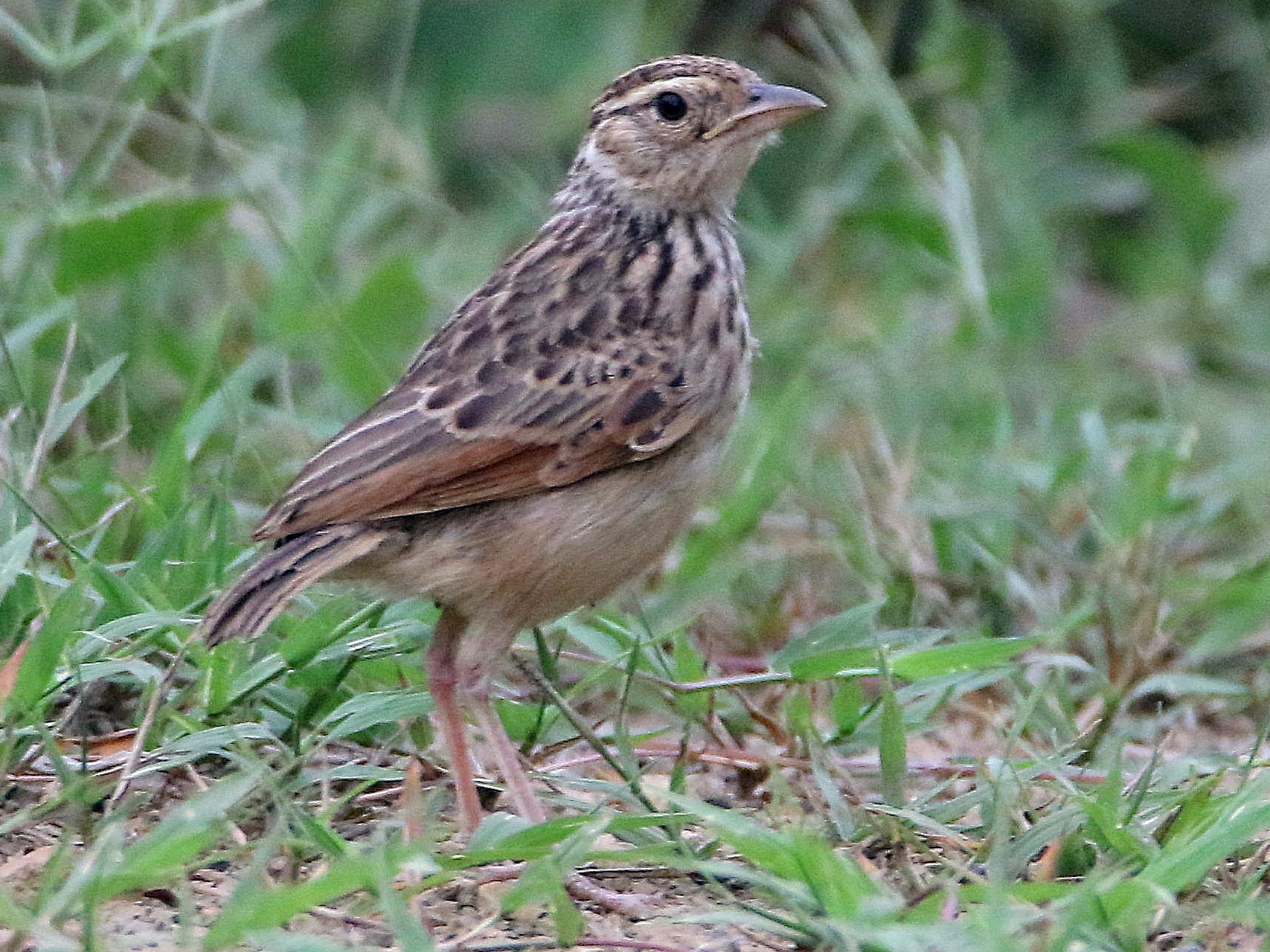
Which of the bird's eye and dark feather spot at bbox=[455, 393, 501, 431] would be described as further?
the bird's eye

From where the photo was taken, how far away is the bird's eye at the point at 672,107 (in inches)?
219

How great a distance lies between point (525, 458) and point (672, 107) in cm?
124

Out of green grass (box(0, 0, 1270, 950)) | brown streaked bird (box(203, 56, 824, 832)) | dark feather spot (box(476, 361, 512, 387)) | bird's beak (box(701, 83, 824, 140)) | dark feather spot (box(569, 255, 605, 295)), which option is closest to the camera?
green grass (box(0, 0, 1270, 950))

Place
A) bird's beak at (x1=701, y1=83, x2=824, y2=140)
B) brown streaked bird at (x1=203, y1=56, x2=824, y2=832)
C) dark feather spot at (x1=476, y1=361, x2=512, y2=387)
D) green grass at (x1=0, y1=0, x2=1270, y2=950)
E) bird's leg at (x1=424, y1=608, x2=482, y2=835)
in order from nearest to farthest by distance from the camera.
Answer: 1. green grass at (x1=0, y1=0, x2=1270, y2=950)
2. bird's leg at (x1=424, y1=608, x2=482, y2=835)
3. brown streaked bird at (x1=203, y1=56, x2=824, y2=832)
4. dark feather spot at (x1=476, y1=361, x2=512, y2=387)
5. bird's beak at (x1=701, y1=83, x2=824, y2=140)

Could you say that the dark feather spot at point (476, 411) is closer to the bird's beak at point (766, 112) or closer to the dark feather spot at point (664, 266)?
the dark feather spot at point (664, 266)

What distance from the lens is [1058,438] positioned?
7.39 metres

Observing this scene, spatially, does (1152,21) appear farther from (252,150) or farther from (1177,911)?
(1177,911)

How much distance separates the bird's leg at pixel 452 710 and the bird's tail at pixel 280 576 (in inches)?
12.8

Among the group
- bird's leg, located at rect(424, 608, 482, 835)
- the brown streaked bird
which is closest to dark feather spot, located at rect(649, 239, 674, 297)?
the brown streaked bird

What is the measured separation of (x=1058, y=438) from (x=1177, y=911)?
3.80 meters

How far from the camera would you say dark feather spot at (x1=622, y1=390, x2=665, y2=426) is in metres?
4.93

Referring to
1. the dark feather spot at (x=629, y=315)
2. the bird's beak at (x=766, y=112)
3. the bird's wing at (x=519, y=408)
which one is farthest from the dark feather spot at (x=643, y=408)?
the bird's beak at (x=766, y=112)

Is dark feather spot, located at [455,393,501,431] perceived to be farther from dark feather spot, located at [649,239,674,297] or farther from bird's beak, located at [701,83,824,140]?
bird's beak, located at [701,83,824,140]

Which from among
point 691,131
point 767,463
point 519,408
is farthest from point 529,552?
point 767,463
